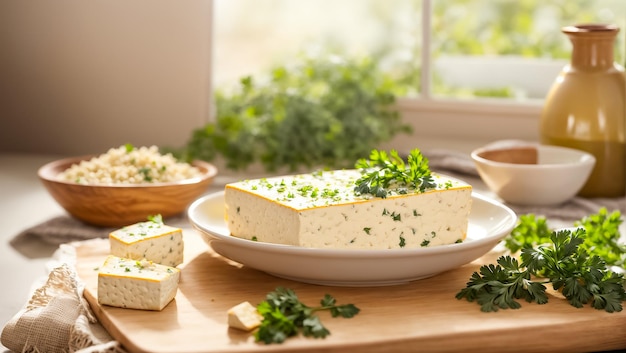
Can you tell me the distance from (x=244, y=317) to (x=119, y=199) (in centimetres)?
80

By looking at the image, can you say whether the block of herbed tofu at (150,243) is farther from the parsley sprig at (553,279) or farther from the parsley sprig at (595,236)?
the parsley sprig at (595,236)

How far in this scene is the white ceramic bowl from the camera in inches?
81.0

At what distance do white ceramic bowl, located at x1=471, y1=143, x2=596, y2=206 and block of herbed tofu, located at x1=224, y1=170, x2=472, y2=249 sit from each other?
63cm

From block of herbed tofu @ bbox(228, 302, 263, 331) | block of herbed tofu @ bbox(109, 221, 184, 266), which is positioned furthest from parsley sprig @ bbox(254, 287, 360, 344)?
block of herbed tofu @ bbox(109, 221, 184, 266)

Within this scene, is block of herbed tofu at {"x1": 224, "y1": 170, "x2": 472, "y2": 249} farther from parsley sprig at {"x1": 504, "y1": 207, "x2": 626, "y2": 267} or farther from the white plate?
parsley sprig at {"x1": 504, "y1": 207, "x2": 626, "y2": 267}

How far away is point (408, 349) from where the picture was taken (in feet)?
3.88

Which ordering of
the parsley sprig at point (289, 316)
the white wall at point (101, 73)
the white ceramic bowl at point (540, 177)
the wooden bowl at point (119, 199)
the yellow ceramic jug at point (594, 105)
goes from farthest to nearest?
the white wall at point (101, 73) < the yellow ceramic jug at point (594, 105) < the white ceramic bowl at point (540, 177) < the wooden bowl at point (119, 199) < the parsley sprig at point (289, 316)

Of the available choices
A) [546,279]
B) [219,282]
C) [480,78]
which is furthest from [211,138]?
[546,279]

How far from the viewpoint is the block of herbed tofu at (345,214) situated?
4.39 ft

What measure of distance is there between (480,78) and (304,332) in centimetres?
189

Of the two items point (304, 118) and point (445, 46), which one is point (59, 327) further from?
point (445, 46)

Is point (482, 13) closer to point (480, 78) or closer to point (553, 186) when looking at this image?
point (480, 78)

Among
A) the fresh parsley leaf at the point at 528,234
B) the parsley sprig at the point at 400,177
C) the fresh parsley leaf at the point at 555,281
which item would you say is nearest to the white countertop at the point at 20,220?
the parsley sprig at the point at 400,177

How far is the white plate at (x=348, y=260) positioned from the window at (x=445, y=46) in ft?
4.35
